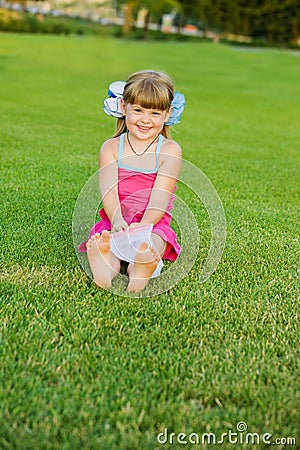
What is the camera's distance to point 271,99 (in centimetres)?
1173

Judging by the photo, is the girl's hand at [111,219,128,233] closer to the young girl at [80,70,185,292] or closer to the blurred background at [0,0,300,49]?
the young girl at [80,70,185,292]

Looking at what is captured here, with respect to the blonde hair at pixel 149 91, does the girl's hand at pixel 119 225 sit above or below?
below

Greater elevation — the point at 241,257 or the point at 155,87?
the point at 155,87

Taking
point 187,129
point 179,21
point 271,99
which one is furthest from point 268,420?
point 179,21

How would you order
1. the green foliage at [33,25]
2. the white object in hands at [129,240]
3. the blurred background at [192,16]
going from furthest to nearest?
the blurred background at [192,16], the green foliage at [33,25], the white object in hands at [129,240]

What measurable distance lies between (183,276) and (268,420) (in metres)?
0.98

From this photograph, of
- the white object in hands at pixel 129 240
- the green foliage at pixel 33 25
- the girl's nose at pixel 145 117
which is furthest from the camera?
the green foliage at pixel 33 25

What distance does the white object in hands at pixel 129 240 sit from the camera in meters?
2.49

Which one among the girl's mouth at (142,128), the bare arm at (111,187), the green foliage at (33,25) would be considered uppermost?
the girl's mouth at (142,128)

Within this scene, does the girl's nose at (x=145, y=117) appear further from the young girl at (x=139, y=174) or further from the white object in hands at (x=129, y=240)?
the white object in hands at (x=129, y=240)

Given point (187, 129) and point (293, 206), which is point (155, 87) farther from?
point (187, 129)

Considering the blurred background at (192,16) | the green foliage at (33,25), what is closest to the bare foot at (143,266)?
the green foliage at (33,25)

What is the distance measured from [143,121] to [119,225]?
489 mm

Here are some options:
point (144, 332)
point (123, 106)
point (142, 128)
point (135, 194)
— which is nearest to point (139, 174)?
point (135, 194)
